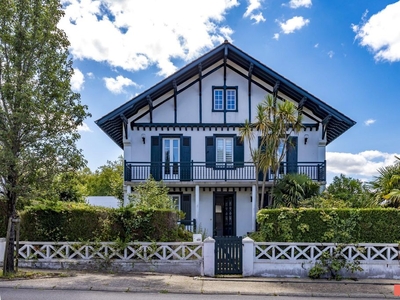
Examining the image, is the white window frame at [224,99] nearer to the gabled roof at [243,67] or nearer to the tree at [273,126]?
the gabled roof at [243,67]

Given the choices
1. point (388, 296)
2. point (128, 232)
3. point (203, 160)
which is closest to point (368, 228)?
point (388, 296)

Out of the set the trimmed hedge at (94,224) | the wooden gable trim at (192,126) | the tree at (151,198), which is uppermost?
the wooden gable trim at (192,126)

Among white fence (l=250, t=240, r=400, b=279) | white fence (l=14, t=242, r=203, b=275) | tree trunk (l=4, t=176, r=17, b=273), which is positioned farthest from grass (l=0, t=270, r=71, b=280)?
white fence (l=250, t=240, r=400, b=279)

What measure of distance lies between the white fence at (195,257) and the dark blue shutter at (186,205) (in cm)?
684

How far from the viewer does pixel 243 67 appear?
62.1 ft

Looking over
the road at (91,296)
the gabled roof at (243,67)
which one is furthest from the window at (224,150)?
the road at (91,296)

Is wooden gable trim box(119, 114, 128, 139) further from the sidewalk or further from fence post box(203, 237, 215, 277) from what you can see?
fence post box(203, 237, 215, 277)

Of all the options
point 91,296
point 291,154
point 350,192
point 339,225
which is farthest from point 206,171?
point 91,296

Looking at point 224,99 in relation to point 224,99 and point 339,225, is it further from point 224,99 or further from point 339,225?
point 339,225

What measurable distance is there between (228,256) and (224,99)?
9.93 meters

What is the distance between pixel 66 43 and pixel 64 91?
154 centimetres

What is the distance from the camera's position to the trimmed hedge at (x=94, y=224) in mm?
11617

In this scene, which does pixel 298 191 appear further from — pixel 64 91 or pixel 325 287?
pixel 64 91

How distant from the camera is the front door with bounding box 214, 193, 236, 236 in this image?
18.6m
